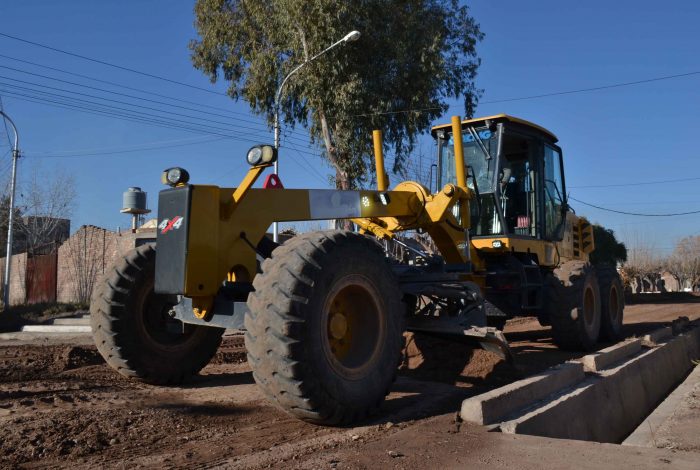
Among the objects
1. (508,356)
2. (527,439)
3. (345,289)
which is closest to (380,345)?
(345,289)

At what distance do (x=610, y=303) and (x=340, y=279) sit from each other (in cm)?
745

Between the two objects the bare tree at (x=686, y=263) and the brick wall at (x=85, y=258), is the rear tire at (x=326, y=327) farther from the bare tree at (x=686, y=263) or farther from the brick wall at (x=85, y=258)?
the bare tree at (x=686, y=263)

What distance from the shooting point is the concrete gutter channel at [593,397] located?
491 cm

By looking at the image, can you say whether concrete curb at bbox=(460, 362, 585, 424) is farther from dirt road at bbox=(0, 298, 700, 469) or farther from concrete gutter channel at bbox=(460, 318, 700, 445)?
dirt road at bbox=(0, 298, 700, 469)

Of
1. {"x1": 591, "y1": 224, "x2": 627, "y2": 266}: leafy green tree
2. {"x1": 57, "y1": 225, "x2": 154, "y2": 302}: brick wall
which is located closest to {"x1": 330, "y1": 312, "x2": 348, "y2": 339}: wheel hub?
{"x1": 57, "y1": 225, "x2": 154, "y2": 302}: brick wall

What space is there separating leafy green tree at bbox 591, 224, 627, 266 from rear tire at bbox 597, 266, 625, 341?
1112 inches

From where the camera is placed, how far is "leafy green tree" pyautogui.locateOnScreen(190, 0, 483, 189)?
66.7 feet

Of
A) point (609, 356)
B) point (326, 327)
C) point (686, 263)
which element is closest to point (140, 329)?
point (326, 327)

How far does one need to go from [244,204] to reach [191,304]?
0.95m

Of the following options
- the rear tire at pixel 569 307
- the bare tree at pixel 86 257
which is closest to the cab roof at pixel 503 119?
the rear tire at pixel 569 307

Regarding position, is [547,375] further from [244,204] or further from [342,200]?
[244,204]

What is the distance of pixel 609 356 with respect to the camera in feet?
25.5

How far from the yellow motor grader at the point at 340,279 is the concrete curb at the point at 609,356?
64 cm

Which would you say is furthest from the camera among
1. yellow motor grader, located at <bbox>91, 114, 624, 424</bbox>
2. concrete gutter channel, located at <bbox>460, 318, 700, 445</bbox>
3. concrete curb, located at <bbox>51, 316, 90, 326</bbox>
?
concrete curb, located at <bbox>51, 316, 90, 326</bbox>
